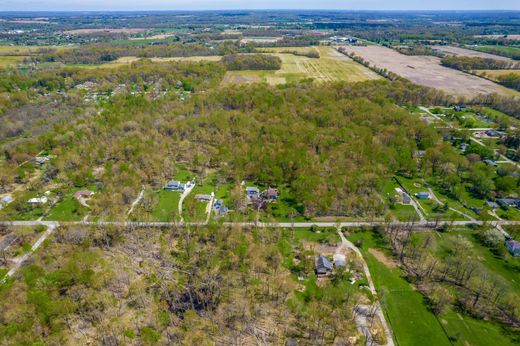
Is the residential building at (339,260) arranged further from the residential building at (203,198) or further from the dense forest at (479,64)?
the dense forest at (479,64)

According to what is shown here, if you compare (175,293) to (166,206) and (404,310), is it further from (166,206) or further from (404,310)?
(404,310)

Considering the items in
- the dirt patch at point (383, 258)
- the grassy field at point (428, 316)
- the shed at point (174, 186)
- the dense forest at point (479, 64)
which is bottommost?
the grassy field at point (428, 316)

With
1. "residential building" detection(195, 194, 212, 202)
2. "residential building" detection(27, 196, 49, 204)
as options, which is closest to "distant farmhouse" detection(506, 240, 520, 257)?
"residential building" detection(195, 194, 212, 202)

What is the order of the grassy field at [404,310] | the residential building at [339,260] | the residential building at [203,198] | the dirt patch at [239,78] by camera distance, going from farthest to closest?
the dirt patch at [239,78]
the residential building at [203,198]
the residential building at [339,260]
the grassy field at [404,310]

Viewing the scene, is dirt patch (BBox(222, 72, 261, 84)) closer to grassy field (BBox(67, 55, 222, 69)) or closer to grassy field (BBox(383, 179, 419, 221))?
grassy field (BBox(67, 55, 222, 69))

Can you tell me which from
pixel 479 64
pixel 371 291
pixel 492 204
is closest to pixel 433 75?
pixel 479 64

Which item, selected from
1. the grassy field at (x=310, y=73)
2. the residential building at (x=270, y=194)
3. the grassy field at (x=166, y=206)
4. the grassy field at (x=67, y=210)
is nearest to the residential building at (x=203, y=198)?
the grassy field at (x=166, y=206)

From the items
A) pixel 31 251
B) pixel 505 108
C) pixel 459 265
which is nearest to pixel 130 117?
pixel 31 251
